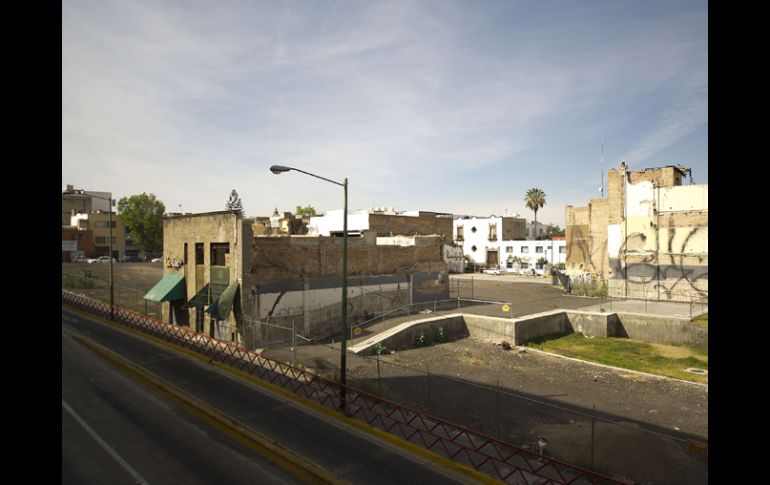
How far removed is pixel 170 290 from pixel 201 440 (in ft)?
69.8

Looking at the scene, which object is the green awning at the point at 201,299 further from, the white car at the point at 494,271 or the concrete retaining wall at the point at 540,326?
the white car at the point at 494,271

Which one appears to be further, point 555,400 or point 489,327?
point 489,327

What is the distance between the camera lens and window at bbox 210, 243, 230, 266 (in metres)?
30.6

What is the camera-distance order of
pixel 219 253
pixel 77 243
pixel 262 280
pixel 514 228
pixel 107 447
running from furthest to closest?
pixel 77 243, pixel 514 228, pixel 219 253, pixel 262 280, pixel 107 447

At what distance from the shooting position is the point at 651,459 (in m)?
14.2

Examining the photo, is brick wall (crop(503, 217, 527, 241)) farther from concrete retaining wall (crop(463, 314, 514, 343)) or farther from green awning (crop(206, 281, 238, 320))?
green awning (crop(206, 281, 238, 320))

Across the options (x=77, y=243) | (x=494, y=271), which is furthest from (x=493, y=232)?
(x=77, y=243)

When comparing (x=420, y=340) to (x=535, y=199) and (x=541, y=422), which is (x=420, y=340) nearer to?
(x=541, y=422)

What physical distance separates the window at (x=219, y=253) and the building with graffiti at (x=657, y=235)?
40.0 m

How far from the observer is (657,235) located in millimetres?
47594

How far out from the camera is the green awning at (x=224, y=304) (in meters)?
27.8

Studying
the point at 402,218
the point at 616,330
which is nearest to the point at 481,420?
the point at 616,330
